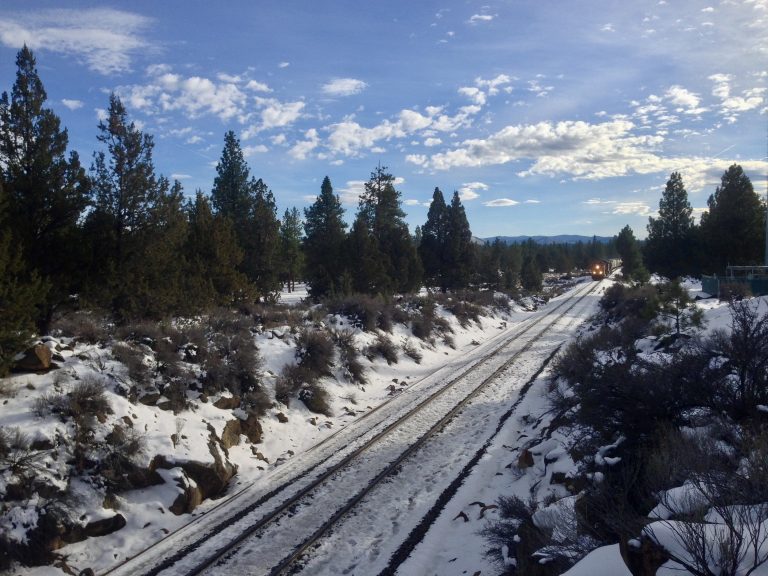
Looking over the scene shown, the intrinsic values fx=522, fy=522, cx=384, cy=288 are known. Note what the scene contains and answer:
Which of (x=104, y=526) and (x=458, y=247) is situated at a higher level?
(x=458, y=247)

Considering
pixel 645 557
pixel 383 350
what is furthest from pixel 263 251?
pixel 645 557

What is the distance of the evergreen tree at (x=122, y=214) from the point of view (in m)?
17.2

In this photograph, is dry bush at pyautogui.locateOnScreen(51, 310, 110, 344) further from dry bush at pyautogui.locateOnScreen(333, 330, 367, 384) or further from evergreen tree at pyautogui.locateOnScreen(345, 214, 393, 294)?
evergreen tree at pyautogui.locateOnScreen(345, 214, 393, 294)

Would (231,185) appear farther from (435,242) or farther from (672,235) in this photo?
(672,235)

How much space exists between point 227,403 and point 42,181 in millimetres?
8469

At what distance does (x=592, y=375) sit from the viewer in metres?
9.71

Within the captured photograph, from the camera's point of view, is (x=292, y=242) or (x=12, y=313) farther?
(x=292, y=242)

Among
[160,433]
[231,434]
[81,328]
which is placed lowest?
[231,434]

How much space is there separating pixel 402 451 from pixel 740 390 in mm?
6897

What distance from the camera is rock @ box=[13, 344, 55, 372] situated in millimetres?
11039

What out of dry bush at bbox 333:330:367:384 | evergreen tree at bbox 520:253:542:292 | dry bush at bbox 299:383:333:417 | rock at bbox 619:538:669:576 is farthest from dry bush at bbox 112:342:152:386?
evergreen tree at bbox 520:253:542:292

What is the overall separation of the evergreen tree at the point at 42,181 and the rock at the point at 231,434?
21.3 feet

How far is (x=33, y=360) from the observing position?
1109cm

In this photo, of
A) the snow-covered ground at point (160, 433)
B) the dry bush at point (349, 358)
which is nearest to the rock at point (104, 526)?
the snow-covered ground at point (160, 433)
